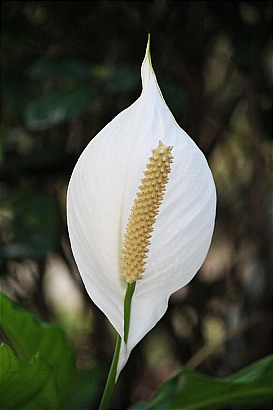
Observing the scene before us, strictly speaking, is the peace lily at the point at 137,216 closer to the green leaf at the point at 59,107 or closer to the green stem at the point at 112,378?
the green stem at the point at 112,378

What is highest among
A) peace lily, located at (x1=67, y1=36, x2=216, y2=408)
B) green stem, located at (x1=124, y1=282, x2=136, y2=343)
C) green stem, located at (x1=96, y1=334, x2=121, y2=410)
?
peace lily, located at (x1=67, y1=36, x2=216, y2=408)

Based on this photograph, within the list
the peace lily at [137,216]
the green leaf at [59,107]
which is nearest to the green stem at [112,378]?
the peace lily at [137,216]

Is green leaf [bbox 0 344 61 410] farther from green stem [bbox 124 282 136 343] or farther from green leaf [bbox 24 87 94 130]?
green leaf [bbox 24 87 94 130]

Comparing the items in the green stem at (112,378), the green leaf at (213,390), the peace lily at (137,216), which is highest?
the peace lily at (137,216)

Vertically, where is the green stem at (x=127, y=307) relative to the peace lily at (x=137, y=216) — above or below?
below

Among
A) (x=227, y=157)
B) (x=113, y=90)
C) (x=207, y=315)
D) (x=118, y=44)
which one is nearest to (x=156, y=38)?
(x=118, y=44)

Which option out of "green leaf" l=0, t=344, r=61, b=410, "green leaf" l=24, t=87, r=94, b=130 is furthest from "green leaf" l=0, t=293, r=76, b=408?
"green leaf" l=24, t=87, r=94, b=130
